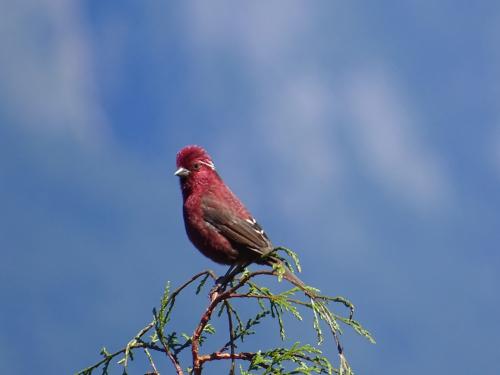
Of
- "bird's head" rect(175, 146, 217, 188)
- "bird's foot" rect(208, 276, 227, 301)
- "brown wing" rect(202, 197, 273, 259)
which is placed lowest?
"bird's foot" rect(208, 276, 227, 301)

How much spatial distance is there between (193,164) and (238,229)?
863 millimetres

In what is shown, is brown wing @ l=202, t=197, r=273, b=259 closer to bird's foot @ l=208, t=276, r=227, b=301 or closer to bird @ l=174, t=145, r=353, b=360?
bird @ l=174, t=145, r=353, b=360

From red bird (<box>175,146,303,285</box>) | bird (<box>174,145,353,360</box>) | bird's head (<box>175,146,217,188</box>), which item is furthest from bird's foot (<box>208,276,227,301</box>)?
bird's head (<box>175,146,217,188</box>)

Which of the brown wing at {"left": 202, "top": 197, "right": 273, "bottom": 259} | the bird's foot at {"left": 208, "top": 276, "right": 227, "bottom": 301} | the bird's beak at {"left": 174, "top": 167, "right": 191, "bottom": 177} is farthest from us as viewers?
the bird's beak at {"left": 174, "top": 167, "right": 191, "bottom": 177}

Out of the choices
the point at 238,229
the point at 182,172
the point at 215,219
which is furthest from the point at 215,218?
the point at 182,172

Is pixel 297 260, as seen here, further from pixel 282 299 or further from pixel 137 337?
pixel 137 337

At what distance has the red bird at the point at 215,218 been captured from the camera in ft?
20.5

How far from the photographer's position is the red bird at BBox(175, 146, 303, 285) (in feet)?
20.5

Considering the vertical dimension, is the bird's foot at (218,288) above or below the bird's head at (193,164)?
below

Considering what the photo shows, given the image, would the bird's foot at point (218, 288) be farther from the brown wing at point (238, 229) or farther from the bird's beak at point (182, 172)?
the bird's beak at point (182, 172)

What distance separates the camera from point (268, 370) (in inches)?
179

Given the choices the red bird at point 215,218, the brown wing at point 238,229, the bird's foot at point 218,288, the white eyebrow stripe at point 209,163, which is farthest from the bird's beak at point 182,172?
the bird's foot at point 218,288

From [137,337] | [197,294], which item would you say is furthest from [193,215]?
[137,337]

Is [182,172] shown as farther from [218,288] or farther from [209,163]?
[218,288]
